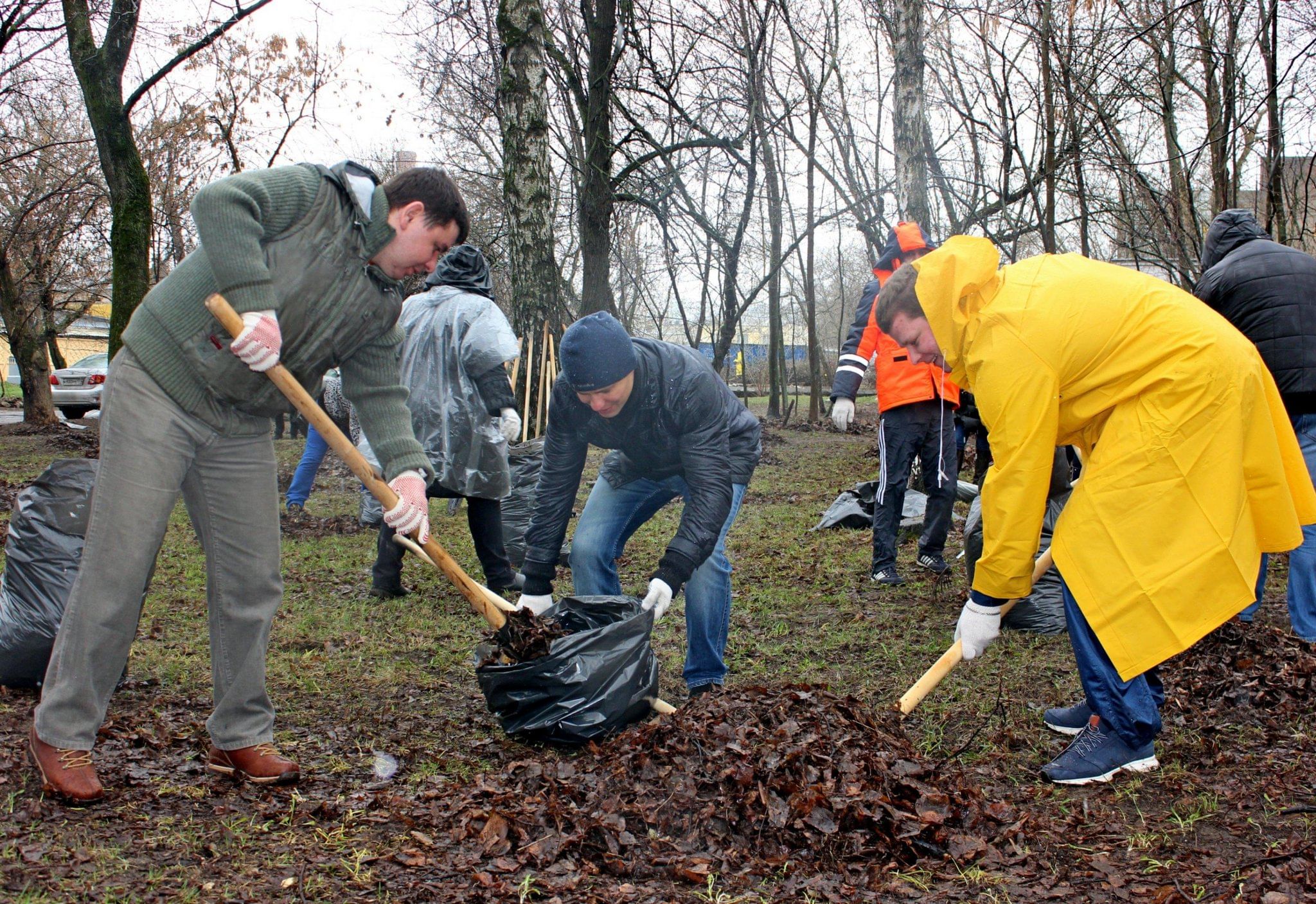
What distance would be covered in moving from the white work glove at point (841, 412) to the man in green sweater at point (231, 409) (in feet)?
8.92

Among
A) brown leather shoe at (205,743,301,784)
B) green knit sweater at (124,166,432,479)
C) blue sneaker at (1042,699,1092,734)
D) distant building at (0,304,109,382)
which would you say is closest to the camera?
green knit sweater at (124,166,432,479)

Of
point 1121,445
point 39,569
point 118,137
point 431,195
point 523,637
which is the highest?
point 118,137

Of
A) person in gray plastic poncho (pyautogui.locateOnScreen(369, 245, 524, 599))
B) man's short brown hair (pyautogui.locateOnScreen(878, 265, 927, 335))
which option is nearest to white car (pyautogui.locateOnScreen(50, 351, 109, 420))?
person in gray plastic poncho (pyautogui.locateOnScreen(369, 245, 524, 599))

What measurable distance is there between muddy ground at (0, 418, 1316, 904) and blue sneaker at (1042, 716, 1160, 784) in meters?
0.05

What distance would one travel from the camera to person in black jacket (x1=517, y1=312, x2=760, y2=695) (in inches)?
116

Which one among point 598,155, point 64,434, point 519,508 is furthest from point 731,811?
point 64,434

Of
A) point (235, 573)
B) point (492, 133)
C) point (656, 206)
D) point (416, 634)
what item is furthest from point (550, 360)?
point (492, 133)

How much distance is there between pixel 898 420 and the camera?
17.2ft

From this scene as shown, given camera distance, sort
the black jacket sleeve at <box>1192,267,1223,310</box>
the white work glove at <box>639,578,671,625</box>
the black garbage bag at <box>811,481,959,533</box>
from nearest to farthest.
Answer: the white work glove at <box>639,578,671,625</box>
the black jacket sleeve at <box>1192,267,1223,310</box>
the black garbage bag at <box>811,481,959,533</box>

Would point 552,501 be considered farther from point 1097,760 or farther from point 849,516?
point 849,516

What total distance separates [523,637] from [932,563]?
3.20 meters

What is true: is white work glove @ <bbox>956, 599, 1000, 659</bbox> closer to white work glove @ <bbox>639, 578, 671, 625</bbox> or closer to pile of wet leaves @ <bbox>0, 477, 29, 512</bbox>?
white work glove @ <bbox>639, 578, 671, 625</bbox>

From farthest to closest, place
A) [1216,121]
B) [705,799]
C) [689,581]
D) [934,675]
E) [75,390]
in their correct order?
[75,390] < [1216,121] < [689,581] < [934,675] < [705,799]

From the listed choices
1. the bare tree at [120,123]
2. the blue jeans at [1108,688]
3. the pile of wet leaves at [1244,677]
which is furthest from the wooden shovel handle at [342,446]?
the bare tree at [120,123]
